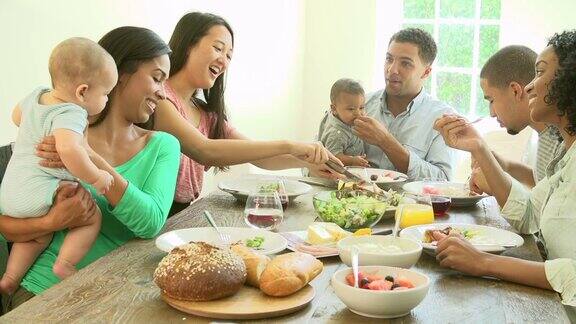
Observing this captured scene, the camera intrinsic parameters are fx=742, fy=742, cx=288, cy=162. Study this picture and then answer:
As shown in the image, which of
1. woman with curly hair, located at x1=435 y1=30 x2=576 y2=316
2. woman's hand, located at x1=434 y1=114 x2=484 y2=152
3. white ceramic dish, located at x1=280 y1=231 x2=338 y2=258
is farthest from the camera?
woman's hand, located at x1=434 y1=114 x2=484 y2=152

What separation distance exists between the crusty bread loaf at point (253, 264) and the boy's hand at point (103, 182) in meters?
0.48

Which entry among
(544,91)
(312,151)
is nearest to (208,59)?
(312,151)

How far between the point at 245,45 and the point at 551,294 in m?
3.44

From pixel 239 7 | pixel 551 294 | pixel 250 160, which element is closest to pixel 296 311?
pixel 551 294

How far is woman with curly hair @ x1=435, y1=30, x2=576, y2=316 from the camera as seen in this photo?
159 cm

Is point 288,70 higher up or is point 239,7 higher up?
point 239,7

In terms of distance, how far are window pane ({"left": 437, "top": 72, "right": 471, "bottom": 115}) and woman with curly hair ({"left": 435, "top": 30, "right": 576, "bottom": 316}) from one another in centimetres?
336

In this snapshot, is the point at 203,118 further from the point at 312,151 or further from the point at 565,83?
the point at 565,83

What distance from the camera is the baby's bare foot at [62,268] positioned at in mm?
1876

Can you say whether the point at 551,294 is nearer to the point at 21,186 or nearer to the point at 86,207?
the point at 86,207

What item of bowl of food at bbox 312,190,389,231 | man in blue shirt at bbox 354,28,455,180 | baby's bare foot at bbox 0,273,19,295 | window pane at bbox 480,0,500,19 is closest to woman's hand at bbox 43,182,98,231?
baby's bare foot at bbox 0,273,19,295

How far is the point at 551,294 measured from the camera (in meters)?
1.56

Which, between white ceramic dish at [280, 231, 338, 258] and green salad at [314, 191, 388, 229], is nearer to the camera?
white ceramic dish at [280, 231, 338, 258]

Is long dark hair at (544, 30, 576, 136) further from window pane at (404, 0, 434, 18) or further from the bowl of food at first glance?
window pane at (404, 0, 434, 18)
